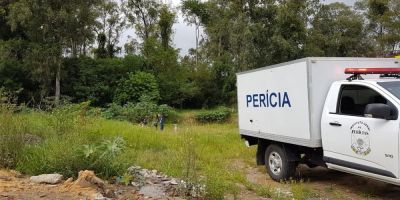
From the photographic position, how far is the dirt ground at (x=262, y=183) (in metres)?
5.94

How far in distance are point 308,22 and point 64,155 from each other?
142ft

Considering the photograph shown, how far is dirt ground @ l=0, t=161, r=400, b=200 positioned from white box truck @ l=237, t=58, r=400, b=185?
54 cm

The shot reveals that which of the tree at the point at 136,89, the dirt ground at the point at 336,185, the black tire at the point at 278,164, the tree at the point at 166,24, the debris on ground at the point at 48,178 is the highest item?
the tree at the point at 166,24

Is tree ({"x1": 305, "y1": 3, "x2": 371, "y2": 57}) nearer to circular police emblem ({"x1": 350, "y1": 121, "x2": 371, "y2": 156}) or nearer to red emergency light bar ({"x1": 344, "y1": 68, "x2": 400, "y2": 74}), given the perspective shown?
red emergency light bar ({"x1": 344, "y1": 68, "x2": 400, "y2": 74})

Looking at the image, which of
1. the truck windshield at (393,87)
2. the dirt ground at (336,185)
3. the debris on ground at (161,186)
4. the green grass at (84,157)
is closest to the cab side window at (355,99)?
the truck windshield at (393,87)

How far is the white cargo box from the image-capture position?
873cm

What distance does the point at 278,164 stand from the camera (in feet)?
32.7

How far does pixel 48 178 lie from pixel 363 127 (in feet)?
16.5

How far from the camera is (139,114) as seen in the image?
41438 mm

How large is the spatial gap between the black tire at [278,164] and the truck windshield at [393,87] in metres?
2.68

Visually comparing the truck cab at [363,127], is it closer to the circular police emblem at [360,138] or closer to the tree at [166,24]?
the circular police emblem at [360,138]

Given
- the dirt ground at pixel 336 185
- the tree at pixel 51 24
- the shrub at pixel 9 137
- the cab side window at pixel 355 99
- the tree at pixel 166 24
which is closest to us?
the shrub at pixel 9 137

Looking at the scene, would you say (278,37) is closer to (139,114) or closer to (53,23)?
(139,114)

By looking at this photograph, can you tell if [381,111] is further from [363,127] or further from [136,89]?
[136,89]
